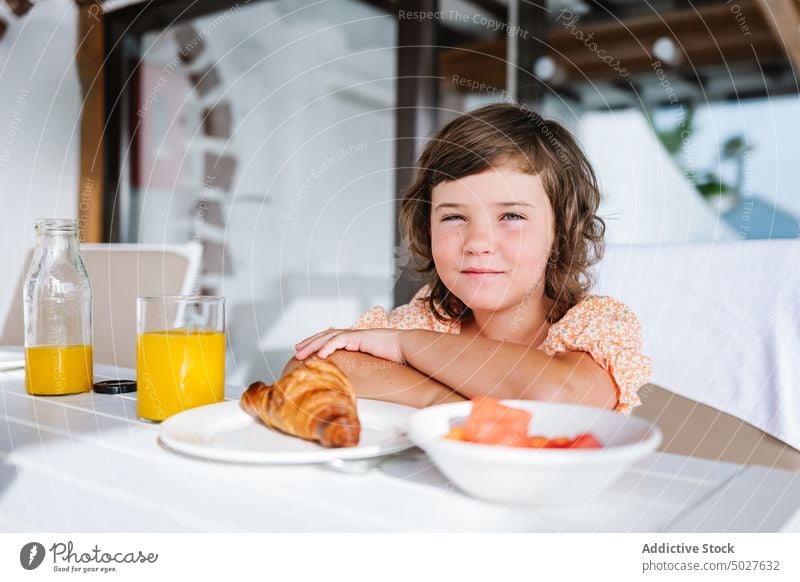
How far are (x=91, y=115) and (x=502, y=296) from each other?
1.38m

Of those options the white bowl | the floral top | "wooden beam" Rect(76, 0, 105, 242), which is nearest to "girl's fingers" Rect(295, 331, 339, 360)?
the floral top

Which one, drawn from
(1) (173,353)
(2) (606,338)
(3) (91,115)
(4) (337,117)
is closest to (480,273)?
(2) (606,338)

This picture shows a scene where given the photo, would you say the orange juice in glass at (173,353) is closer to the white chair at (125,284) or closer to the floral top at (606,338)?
the floral top at (606,338)

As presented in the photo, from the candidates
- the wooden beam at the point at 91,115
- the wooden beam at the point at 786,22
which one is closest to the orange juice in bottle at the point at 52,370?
the wooden beam at the point at 786,22

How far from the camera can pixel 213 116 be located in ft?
4.81

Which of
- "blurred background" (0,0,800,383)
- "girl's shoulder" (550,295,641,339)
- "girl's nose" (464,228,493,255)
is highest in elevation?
"blurred background" (0,0,800,383)

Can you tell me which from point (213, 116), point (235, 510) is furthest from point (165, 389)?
point (213, 116)

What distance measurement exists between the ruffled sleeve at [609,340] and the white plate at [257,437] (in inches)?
7.3

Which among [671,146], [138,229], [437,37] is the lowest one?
[138,229]

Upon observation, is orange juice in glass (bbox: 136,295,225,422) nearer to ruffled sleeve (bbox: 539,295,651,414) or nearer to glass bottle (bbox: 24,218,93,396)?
glass bottle (bbox: 24,218,93,396)

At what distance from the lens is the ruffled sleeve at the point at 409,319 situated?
2.14ft

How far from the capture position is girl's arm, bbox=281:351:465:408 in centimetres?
46

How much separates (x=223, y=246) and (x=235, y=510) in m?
0.95

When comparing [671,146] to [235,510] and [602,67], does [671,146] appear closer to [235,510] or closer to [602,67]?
[602,67]
